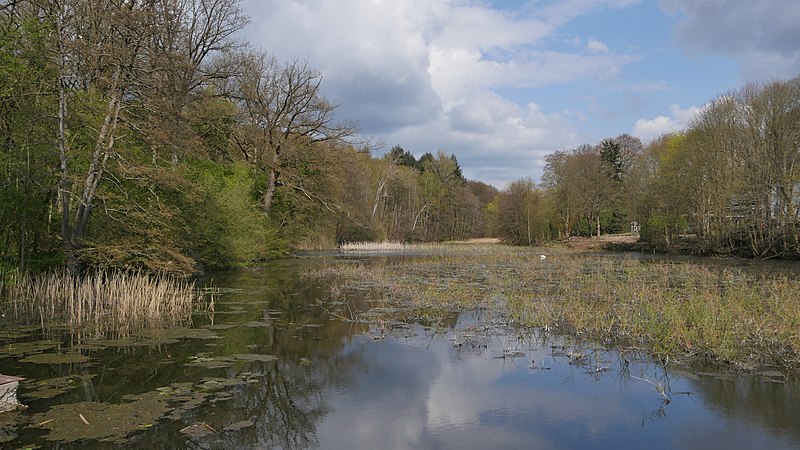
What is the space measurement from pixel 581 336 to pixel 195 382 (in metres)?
6.22

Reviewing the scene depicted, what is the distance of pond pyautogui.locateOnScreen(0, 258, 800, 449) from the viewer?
5.54m

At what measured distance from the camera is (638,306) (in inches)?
447

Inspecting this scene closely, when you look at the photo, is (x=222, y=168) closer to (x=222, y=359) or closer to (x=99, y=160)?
(x=99, y=160)

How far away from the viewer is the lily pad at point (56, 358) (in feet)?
26.2

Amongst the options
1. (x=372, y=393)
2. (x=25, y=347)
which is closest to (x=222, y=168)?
(x=25, y=347)

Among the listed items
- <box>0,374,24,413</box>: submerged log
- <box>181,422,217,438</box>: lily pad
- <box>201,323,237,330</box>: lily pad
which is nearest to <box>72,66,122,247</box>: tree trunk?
<box>201,323,237,330</box>: lily pad

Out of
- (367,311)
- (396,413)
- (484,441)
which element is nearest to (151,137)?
(367,311)

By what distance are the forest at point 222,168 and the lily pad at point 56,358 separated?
21.1ft

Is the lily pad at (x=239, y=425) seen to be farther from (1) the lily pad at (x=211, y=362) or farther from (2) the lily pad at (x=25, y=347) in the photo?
(2) the lily pad at (x=25, y=347)

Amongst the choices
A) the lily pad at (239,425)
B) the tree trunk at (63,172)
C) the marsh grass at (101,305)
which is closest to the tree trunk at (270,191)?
the tree trunk at (63,172)

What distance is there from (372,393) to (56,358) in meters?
4.66

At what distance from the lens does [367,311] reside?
42.2 ft

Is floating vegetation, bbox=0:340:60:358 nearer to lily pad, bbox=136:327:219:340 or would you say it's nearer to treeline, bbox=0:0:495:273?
lily pad, bbox=136:327:219:340

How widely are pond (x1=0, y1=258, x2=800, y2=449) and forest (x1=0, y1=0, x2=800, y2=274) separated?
5095 mm
